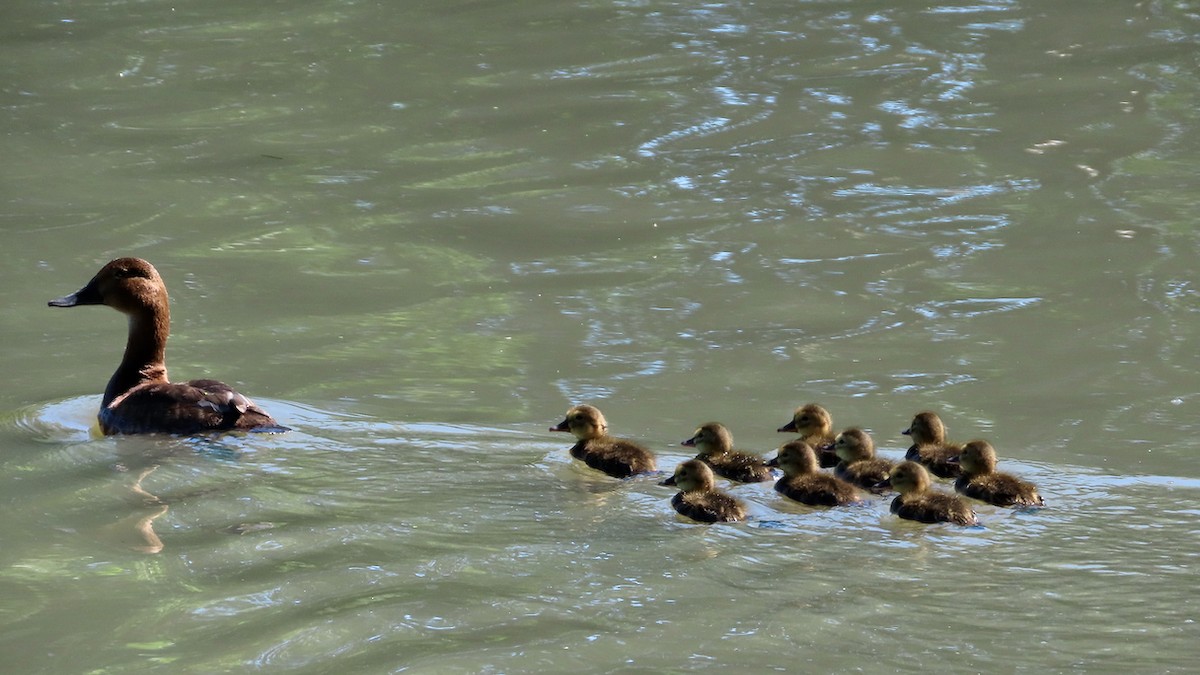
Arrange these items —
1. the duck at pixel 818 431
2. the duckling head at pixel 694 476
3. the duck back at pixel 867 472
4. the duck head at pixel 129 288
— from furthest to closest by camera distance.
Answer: the duck head at pixel 129 288 < the duck at pixel 818 431 < the duck back at pixel 867 472 < the duckling head at pixel 694 476

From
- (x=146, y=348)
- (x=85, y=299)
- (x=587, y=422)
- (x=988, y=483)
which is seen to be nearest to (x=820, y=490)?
(x=988, y=483)

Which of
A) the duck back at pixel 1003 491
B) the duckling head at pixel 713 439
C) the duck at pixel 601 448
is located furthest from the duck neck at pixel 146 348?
the duck back at pixel 1003 491

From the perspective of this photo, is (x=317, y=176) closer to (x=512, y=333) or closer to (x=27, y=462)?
(x=512, y=333)

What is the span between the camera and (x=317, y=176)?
33.7 feet

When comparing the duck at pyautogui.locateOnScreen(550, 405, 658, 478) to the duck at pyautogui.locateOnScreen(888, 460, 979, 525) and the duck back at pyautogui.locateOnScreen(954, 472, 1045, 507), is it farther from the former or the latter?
the duck back at pyautogui.locateOnScreen(954, 472, 1045, 507)

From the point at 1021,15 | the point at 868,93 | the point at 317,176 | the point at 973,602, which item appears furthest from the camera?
the point at 1021,15

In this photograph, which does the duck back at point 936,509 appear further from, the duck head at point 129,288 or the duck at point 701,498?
the duck head at point 129,288

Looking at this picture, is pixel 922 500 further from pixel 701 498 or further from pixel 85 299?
pixel 85 299

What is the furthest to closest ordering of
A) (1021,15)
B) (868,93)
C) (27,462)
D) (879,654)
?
1. (1021,15)
2. (868,93)
3. (27,462)
4. (879,654)

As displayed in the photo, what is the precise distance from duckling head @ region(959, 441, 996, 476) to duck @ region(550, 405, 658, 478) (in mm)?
1110

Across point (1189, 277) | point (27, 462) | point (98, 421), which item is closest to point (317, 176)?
point (98, 421)

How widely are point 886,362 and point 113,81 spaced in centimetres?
656

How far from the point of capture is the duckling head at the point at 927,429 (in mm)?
6582

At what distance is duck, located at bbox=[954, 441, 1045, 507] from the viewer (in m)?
5.98
